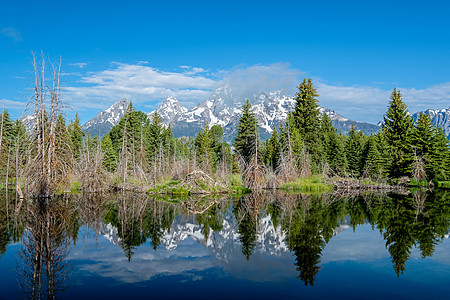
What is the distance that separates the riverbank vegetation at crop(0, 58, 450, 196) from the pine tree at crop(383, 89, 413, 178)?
0.50ft

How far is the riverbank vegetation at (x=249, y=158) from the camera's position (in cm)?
2480

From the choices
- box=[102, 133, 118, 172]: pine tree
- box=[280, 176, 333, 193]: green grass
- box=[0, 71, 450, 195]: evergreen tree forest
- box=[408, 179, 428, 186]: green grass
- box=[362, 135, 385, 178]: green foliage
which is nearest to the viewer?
box=[0, 71, 450, 195]: evergreen tree forest

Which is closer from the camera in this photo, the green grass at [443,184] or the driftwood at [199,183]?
the driftwood at [199,183]

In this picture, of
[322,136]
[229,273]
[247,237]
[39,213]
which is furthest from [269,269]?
[322,136]

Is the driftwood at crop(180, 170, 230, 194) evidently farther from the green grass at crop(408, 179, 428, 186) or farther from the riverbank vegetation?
the green grass at crop(408, 179, 428, 186)

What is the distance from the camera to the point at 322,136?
6347cm

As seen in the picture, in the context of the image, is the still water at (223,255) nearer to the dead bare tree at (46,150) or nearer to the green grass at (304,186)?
the dead bare tree at (46,150)

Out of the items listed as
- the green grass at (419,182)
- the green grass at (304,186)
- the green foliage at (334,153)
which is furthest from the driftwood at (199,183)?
the green grass at (419,182)

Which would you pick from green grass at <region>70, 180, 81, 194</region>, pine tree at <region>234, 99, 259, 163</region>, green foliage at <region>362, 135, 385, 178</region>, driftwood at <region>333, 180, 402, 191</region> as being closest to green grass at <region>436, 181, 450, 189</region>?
green foliage at <region>362, 135, 385, 178</region>

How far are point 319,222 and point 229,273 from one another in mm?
8957

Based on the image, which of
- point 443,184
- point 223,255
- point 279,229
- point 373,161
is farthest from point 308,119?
point 223,255

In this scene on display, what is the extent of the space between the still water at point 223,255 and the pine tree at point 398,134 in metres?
33.4

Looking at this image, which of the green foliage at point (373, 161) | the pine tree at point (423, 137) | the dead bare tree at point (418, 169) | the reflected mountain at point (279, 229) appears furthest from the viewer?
the pine tree at point (423, 137)

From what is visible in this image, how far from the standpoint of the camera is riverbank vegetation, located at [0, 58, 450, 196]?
24.8 m
